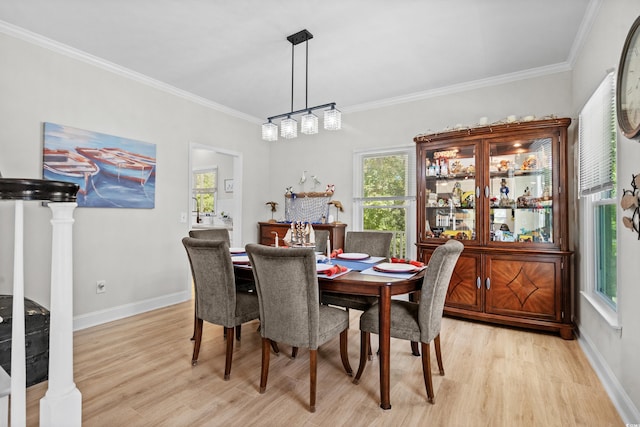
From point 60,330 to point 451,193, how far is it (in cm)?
349

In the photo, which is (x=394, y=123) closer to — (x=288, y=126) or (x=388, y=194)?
(x=388, y=194)

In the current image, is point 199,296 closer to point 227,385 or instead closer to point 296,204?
point 227,385

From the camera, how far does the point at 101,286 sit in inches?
131

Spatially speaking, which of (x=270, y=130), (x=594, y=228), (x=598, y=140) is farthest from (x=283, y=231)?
(x=598, y=140)

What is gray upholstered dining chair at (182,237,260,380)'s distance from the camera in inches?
87.1

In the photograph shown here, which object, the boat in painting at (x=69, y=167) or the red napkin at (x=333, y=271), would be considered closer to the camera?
the red napkin at (x=333, y=271)

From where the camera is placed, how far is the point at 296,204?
5.09 metres

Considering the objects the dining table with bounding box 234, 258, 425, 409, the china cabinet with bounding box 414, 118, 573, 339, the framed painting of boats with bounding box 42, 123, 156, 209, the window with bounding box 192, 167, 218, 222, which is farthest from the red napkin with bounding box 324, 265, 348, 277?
the window with bounding box 192, 167, 218, 222

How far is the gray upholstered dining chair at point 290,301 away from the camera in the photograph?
1.85 m

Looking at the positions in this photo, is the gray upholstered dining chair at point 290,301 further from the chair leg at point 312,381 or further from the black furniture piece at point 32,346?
the black furniture piece at point 32,346

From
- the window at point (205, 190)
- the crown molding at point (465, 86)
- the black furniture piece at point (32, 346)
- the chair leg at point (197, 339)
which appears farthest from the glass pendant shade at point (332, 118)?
the window at point (205, 190)

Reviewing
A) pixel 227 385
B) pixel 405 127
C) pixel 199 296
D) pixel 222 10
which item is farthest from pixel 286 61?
pixel 227 385

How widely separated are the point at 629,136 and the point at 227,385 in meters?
2.72

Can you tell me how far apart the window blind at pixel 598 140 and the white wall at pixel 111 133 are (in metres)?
4.05
